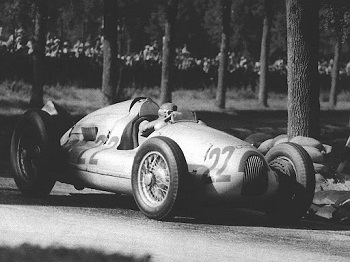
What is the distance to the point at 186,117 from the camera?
1125 centimetres

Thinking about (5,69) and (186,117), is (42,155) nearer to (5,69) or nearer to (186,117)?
(186,117)

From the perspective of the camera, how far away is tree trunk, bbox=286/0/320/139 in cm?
1582

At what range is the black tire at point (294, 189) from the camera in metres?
10.8

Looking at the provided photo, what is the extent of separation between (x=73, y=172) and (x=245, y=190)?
2.38 meters

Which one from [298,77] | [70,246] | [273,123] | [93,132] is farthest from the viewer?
[273,123]

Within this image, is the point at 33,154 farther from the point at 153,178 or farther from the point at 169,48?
the point at 169,48

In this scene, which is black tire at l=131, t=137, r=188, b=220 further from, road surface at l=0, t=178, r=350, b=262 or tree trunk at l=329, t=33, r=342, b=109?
tree trunk at l=329, t=33, r=342, b=109

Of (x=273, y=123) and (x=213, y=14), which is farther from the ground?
(x=213, y=14)

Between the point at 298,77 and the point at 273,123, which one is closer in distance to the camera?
the point at 298,77

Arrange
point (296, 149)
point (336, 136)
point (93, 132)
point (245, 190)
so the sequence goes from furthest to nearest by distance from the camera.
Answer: point (336, 136) → point (93, 132) → point (296, 149) → point (245, 190)

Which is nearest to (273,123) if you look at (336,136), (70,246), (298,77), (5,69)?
(336,136)

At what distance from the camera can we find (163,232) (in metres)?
9.41

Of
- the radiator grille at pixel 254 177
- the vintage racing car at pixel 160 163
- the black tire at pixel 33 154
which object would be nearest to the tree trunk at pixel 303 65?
the vintage racing car at pixel 160 163

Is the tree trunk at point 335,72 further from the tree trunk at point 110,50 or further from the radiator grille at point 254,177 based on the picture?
the radiator grille at point 254,177
